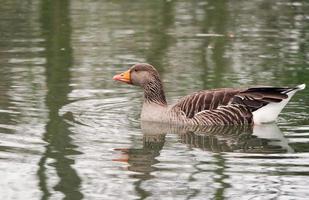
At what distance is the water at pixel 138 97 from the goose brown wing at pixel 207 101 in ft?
1.14

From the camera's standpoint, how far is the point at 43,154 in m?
11.0

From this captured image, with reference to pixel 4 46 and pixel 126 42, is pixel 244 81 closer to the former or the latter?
pixel 126 42

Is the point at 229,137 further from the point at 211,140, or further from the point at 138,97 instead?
the point at 138,97

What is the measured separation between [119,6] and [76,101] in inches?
401

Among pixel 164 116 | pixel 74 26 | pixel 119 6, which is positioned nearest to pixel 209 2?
pixel 119 6

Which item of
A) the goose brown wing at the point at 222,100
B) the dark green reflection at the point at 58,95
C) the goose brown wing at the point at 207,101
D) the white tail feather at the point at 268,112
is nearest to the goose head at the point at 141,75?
the goose brown wing at the point at 222,100

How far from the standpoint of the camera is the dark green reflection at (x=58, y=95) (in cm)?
997

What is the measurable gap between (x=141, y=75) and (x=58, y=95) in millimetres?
1645

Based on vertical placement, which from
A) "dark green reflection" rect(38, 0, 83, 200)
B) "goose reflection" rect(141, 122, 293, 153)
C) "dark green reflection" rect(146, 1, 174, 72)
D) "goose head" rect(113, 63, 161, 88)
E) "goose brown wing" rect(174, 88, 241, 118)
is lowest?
"goose reflection" rect(141, 122, 293, 153)

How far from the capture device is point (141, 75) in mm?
13477

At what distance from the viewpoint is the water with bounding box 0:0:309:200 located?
991 cm

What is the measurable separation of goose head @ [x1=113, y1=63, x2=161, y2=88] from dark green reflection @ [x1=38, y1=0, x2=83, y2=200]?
1.08 meters

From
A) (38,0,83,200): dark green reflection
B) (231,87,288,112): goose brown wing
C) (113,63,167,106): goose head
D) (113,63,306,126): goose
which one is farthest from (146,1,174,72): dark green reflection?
(231,87,288,112): goose brown wing

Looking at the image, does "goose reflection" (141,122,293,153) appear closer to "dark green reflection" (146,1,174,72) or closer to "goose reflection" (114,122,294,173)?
"goose reflection" (114,122,294,173)
